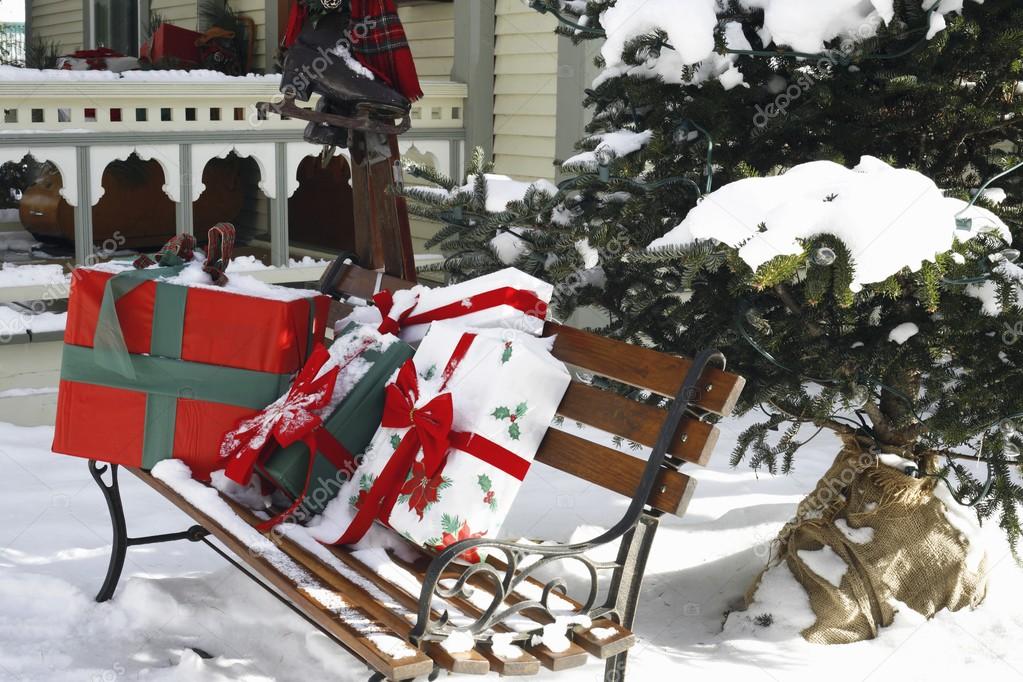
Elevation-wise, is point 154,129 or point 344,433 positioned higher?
point 154,129

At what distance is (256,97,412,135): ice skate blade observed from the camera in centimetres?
356

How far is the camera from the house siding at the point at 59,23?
1324cm

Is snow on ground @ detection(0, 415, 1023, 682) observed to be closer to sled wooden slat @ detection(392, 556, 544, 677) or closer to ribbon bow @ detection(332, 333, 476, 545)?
ribbon bow @ detection(332, 333, 476, 545)

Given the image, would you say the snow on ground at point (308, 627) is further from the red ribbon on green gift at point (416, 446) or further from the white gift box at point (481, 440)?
the white gift box at point (481, 440)

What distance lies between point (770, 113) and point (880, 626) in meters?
1.47

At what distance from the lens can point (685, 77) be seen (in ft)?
9.32

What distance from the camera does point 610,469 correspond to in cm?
254

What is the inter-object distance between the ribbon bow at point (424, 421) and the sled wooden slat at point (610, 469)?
0.28 meters

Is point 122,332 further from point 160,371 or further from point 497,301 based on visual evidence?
point 497,301

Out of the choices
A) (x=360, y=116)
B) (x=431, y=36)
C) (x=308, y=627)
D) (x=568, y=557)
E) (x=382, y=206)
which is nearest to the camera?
(x=568, y=557)

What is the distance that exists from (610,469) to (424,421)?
1.43 feet

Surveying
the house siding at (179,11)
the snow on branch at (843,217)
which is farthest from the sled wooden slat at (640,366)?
the house siding at (179,11)

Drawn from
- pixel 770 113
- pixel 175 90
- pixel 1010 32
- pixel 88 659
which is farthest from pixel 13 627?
pixel 175 90

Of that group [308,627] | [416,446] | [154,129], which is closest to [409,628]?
[416,446]
